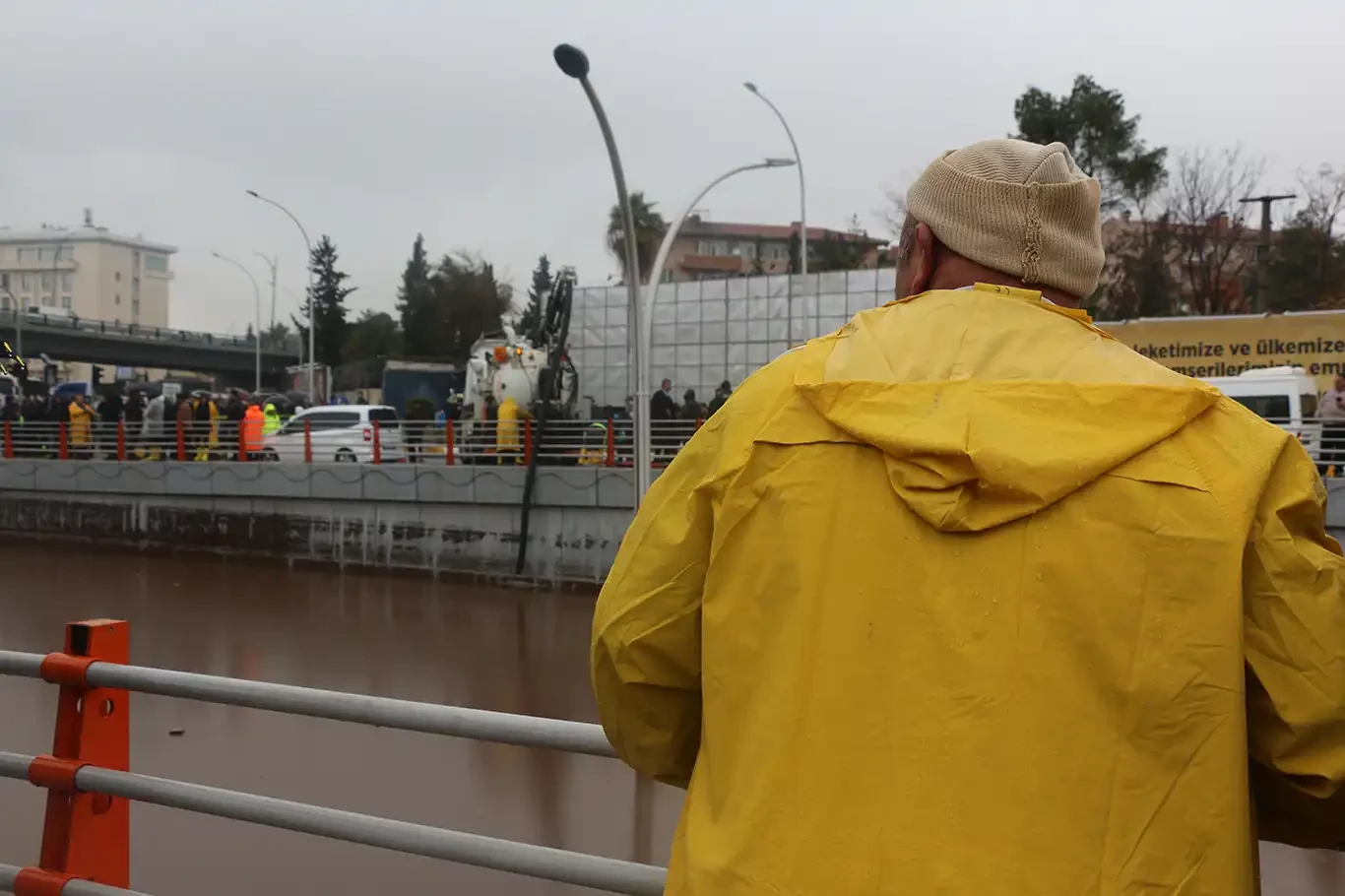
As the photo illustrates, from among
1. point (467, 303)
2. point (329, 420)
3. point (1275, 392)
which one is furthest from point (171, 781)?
point (467, 303)

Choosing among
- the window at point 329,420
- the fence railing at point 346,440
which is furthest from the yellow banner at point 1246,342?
the window at point 329,420

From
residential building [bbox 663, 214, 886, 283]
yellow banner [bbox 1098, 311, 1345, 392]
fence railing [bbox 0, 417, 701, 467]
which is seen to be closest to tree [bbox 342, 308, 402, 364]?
A: residential building [bbox 663, 214, 886, 283]

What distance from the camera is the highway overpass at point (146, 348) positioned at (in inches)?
2266

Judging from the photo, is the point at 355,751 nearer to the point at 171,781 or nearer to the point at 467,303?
the point at 171,781

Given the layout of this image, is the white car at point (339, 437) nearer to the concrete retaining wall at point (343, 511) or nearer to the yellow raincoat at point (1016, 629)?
the concrete retaining wall at point (343, 511)

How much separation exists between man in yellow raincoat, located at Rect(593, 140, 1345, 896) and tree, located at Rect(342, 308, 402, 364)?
3070 inches

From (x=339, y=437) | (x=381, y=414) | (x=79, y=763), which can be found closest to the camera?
(x=79, y=763)

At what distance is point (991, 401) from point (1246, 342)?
22087 mm

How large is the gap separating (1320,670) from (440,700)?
30.7ft

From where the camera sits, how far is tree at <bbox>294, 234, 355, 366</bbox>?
3275 inches

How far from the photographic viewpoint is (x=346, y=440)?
2480 centimetres

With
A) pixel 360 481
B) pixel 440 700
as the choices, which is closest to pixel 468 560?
pixel 360 481

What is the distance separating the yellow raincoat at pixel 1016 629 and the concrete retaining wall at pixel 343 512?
15942mm

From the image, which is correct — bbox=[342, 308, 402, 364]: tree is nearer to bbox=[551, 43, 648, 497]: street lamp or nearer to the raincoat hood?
bbox=[551, 43, 648, 497]: street lamp
